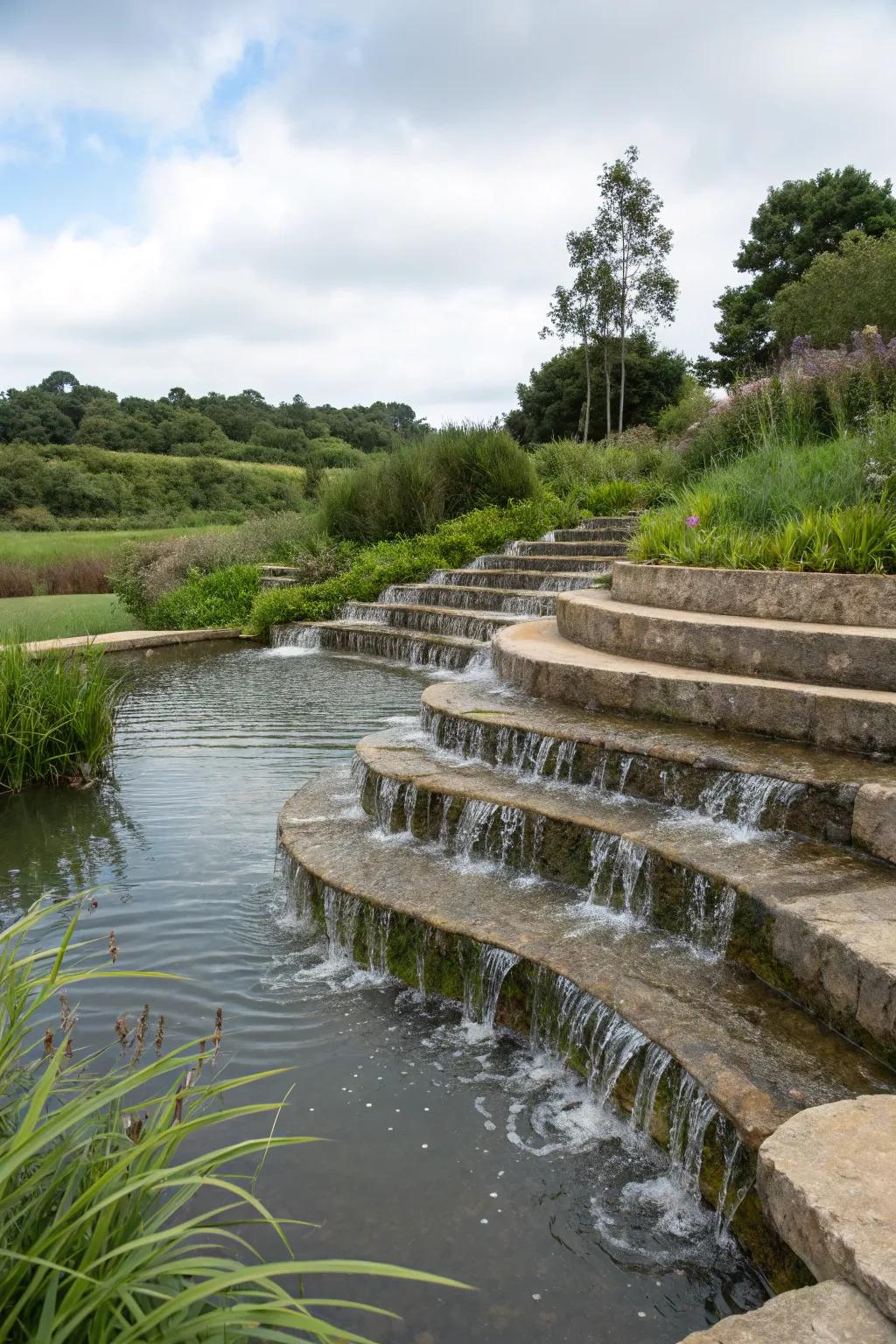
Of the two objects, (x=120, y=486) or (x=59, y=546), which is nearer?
(x=59, y=546)

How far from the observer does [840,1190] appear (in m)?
1.82

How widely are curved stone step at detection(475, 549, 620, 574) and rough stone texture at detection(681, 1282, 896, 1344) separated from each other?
872 centimetres

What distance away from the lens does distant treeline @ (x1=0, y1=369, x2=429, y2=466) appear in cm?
3969

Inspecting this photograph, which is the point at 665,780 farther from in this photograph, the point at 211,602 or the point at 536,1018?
the point at 211,602

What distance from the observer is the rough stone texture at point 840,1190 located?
5.43ft

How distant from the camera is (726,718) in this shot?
4.36 m

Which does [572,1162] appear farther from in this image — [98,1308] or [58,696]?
[58,696]

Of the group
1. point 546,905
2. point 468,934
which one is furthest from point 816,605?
point 468,934

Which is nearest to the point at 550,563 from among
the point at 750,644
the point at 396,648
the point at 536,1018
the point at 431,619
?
the point at 431,619

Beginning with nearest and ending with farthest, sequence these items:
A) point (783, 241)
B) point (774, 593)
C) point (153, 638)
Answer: point (774, 593)
point (153, 638)
point (783, 241)

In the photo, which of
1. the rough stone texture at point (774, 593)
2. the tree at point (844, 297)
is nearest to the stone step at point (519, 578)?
the rough stone texture at point (774, 593)

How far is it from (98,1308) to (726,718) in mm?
3636

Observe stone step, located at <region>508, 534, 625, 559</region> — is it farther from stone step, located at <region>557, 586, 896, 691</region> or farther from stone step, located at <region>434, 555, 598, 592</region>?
stone step, located at <region>557, 586, 896, 691</region>

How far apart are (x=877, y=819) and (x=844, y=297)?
2209cm
